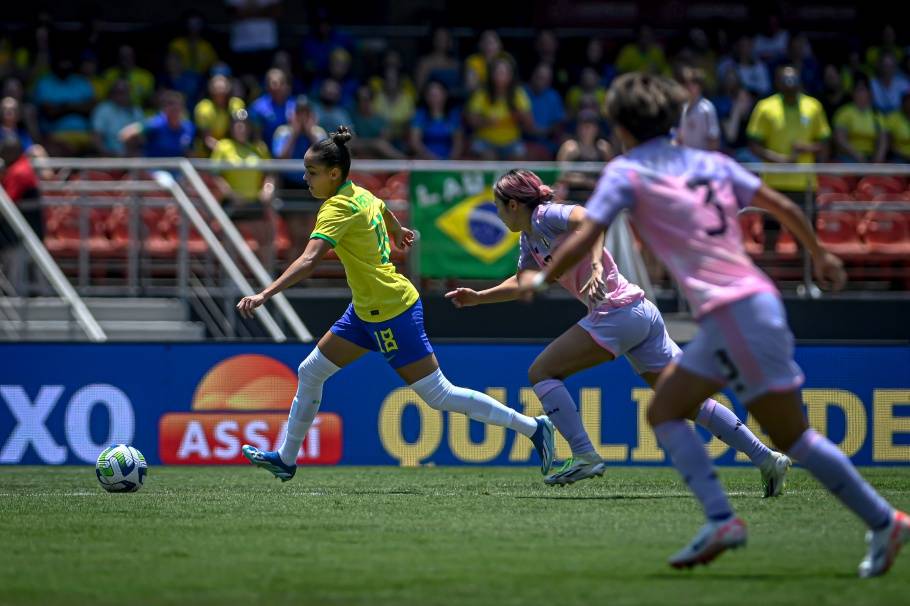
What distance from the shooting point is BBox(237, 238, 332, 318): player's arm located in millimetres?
9336

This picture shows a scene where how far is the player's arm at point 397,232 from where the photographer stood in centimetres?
1046

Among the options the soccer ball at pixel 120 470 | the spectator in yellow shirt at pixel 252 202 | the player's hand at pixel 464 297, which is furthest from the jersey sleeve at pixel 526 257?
the spectator in yellow shirt at pixel 252 202

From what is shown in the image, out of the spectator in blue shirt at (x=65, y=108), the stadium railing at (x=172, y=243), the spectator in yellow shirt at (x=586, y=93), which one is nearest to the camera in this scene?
the stadium railing at (x=172, y=243)

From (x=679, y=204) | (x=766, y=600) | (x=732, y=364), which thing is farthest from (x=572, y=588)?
(x=679, y=204)

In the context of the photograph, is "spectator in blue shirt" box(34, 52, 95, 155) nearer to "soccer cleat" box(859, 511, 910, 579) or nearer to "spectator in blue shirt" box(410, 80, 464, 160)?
"spectator in blue shirt" box(410, 80, 464, 160)

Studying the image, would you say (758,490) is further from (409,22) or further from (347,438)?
(409,22)

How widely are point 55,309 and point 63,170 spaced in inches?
70.6

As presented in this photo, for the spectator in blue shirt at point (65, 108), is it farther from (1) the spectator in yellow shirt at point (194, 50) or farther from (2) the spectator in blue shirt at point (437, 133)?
(2) the spectator in blue shirt at point (437, 133)

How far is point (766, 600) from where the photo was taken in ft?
19.1

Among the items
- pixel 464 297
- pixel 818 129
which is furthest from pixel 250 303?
pixel 818 129

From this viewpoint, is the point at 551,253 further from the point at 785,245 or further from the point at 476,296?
the point at 785,245

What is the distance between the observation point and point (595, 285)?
8945 millimetres

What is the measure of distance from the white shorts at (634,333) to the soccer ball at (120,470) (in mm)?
3139

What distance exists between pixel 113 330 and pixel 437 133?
4773mm
